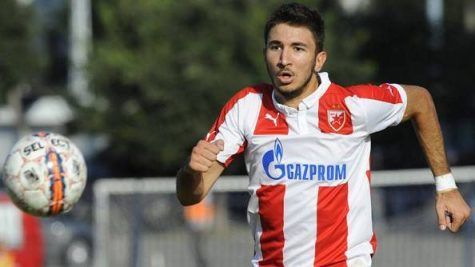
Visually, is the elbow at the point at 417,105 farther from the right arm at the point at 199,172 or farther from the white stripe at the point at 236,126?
the right arm at the point at 199,172

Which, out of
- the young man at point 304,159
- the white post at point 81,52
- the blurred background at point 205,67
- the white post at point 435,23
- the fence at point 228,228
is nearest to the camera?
the young man at point 304,159

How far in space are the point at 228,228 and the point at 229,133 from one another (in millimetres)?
8985

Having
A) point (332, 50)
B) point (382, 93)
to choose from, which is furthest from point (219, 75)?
point (382, 93)

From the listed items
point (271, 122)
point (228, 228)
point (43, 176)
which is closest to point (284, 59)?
point (271, 122)

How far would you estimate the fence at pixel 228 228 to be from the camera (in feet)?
48.1

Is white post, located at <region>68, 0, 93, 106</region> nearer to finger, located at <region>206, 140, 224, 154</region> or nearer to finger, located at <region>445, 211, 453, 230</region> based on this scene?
finger, located at <region>445, 211, 453, 230</region>

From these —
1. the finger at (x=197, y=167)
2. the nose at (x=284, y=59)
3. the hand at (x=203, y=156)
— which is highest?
the nose at (x=284, y=59)

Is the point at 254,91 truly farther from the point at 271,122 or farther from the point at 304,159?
the point at 304,159

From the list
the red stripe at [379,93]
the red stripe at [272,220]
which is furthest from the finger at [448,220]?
the red stripe at [272,220]

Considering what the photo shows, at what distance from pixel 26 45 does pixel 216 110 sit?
29.7 ft

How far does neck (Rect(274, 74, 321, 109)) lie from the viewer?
6617mm

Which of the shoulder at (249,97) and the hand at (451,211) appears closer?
the hand at (451,211)

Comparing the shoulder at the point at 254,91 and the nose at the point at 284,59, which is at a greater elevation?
the nose at the point at 284,59

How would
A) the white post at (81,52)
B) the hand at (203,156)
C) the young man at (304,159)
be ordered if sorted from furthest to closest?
1. the white post at (81,52)
2. the young man at (304,159)
3. the hand at (203,156)
